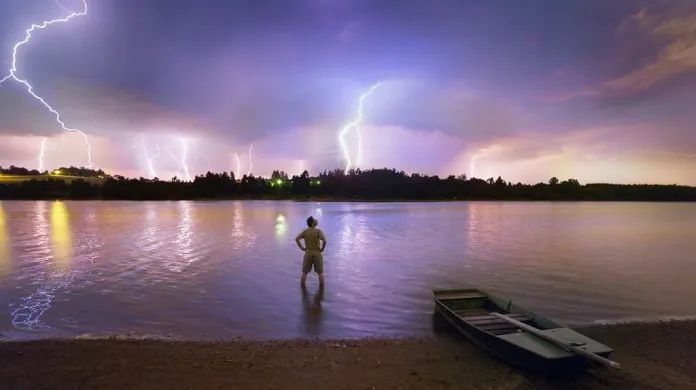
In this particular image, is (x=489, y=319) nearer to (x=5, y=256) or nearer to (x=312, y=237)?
(x=312, y=237)

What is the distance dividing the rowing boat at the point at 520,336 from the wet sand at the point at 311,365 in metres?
0.30

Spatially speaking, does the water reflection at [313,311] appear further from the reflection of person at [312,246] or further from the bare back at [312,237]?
the bare back at [312,237]

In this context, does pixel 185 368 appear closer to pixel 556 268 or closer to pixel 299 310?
pixel 299 310

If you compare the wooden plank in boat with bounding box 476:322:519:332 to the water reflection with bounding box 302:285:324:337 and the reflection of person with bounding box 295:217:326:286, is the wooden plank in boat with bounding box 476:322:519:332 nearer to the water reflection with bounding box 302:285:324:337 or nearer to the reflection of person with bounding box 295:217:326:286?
the water reflection with bounding box 302:285:324:337

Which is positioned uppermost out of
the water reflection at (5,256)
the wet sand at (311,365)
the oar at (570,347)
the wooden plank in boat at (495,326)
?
the oar at (570,347)

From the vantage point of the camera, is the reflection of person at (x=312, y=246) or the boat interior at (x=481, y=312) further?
the reflection of person at (x=312, y=246)

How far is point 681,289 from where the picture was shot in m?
18.7

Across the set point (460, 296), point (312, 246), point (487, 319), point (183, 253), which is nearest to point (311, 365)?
point (487, 319)

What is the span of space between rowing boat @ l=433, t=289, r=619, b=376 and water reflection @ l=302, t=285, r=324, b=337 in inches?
139

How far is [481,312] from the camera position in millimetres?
12117

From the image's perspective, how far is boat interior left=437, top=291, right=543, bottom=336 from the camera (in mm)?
10328

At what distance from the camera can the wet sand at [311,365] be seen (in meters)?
8.22

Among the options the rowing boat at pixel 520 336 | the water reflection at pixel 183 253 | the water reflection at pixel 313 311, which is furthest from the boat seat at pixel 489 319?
the water reflection at pixel 183 253

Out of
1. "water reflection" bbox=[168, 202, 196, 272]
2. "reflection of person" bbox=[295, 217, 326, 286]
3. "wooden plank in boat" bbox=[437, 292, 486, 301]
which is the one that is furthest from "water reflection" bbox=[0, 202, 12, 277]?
"wooden plank in boat" bbox=[437, 292, 486, 301]
